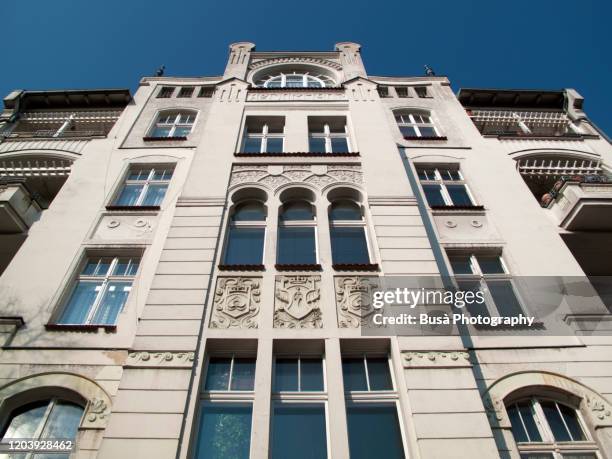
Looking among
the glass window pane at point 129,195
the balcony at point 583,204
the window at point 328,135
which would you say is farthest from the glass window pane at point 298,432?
the window at point 328,135

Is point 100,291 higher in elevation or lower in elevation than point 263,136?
lower

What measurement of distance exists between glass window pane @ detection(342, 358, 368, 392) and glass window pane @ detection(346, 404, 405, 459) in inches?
16.4

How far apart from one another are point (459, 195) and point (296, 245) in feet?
19.9

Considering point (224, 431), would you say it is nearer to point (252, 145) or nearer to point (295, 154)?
point (295, 154)

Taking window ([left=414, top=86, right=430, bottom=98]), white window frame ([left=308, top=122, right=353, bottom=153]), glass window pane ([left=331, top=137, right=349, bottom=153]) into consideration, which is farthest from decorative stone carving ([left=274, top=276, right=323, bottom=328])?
window ([left=414, top=86, right=430, bottom=98])

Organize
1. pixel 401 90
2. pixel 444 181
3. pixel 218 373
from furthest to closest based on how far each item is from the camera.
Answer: pixel 401 90 → pixel 444 181 → pixel 218 373

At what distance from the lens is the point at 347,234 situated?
12336mm

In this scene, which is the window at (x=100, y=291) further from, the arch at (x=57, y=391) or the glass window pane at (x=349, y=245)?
the glass window pane at (x=349, y=245)

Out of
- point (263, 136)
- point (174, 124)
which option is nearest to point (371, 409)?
point (263, 136)

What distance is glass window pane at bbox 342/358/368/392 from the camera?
881cm

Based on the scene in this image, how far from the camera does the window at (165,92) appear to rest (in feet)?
68.4

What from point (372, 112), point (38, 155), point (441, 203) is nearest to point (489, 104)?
point (372, 112)

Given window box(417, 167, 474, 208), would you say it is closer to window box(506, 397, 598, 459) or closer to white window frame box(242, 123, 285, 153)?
white window frame box(242, 123, 285, 153)

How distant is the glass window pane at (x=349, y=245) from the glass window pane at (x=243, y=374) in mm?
3372
